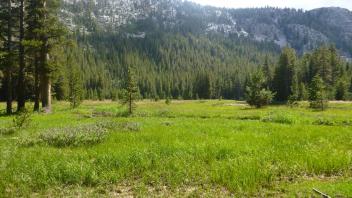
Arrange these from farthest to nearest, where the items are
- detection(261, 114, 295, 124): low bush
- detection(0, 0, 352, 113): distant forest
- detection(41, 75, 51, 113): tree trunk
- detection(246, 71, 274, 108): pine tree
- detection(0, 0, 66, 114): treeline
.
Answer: detection(246, 71, 274, 108): pine tree
detection(41, 75, 51, 113): tree trunk
detection(0, 0, 352, 113): distant forest
detection(0, 0, 66, 114): treeline
detection(261, 114, 295, 124): low bush

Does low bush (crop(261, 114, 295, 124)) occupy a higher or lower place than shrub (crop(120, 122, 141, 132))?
lower

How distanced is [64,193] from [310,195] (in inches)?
270

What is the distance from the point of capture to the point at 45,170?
11555 millimetres

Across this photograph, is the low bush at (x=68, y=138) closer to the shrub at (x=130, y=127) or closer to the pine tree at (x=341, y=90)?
the shrub at (x=130, y=127)

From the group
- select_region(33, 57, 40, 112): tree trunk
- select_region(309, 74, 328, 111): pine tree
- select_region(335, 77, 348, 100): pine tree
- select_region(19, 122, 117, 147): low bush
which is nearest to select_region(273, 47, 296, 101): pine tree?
select_region(335, 77, 348, 100): pine tree

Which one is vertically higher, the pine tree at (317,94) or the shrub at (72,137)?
the shrub at (72,137)

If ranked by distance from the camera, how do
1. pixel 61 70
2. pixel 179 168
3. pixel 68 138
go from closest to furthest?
1. pixel 179 168
2. pixel 68 138
3. pixel 61 70

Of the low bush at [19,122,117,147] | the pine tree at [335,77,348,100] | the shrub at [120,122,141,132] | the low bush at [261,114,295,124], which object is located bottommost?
the pine tree at [335,77,348,100]

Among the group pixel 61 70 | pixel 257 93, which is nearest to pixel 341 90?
pixel 257 93

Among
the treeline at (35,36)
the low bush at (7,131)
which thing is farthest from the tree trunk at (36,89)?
the low bush at (7,131)

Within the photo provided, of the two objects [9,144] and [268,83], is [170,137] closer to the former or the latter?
[9,144]

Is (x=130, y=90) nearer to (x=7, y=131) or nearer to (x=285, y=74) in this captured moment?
(x=7, y=131)

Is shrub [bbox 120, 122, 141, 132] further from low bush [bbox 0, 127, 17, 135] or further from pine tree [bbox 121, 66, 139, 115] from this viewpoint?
pine tree [bbox 121, 66, 139, 115]

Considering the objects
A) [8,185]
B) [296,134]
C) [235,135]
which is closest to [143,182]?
[8,185]
